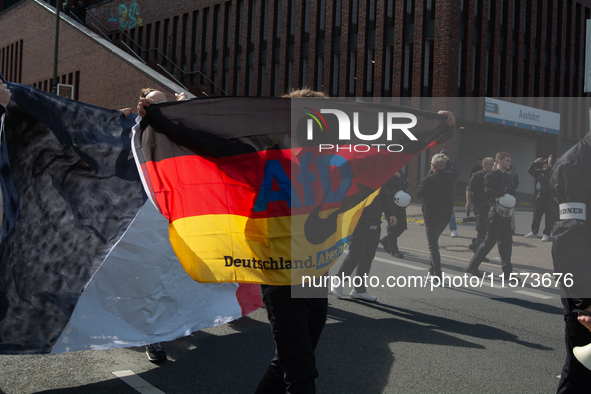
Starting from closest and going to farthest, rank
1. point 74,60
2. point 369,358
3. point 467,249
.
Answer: point 369,358, point 467,249, point 74,60

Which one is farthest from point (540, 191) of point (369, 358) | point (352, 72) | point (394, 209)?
point (352, 72)

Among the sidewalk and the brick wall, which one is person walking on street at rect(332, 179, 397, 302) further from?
the brick wall

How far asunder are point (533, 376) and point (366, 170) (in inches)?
85.6

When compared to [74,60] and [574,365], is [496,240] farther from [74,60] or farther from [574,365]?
[74,60]

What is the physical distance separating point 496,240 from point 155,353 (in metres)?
5.60

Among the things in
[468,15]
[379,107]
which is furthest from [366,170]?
[468,15]

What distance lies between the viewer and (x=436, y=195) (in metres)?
7.42

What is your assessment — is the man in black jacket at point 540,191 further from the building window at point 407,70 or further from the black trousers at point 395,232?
the building window at point 407,70

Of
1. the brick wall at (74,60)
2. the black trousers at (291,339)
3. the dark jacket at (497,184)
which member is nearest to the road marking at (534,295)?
the dark jacket at (497,184)

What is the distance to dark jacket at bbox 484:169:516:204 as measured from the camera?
7.74m

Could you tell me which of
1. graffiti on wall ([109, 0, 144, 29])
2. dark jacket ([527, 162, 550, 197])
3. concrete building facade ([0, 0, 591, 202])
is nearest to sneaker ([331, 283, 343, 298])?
dark jacket ([527, 162, 550, 197])

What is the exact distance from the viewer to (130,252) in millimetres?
3975

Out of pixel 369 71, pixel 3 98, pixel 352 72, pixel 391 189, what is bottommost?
pixel 391 189

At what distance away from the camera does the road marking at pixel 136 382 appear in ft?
11.7
